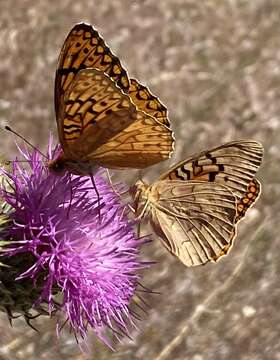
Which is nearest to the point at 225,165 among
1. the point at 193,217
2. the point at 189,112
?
the point at 193,217

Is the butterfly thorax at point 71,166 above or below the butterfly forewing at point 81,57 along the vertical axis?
below

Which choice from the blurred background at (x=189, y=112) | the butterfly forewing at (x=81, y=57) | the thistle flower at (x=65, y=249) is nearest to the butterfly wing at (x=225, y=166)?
the thistle flower at (x=65, y=249)

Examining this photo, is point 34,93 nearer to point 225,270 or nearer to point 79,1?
point 79,1

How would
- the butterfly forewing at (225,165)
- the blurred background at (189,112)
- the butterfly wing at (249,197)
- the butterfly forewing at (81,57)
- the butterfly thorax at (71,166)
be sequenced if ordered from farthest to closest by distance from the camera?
the blurred background at (189,112), the butterfly wing at (249,197), the butterfly forewing at (225,165), the butterfly thorax at (71,166), the butterfly forewing at (81,57)

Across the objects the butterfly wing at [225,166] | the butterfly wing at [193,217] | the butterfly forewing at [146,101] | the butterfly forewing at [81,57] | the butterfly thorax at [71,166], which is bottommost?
the butterfly wing at [193,217]

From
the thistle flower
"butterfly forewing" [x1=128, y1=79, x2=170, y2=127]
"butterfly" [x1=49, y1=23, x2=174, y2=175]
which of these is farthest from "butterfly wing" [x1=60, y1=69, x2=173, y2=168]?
the thistle flower

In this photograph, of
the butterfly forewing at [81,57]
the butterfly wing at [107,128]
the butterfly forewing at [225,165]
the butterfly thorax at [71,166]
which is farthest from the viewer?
the butterfly forewing at [225,165]

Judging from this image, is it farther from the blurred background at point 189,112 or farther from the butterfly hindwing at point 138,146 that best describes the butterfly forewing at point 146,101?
the blurred background at point 189,112
